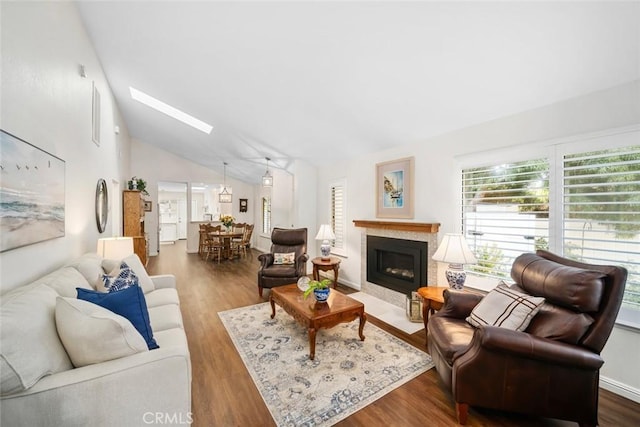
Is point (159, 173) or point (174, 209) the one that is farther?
point (174, 209)

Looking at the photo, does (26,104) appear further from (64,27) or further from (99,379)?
(99,379)

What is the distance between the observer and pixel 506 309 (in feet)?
6.28

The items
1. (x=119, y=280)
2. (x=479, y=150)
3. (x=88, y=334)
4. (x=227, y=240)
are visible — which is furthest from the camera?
(x=227, y=240)

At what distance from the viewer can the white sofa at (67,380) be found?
100 centimetres

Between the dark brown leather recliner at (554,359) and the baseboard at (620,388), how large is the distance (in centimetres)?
72

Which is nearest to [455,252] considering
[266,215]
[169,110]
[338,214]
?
[338,214]

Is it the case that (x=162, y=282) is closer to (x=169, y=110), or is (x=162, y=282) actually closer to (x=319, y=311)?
(x=319, y=311)

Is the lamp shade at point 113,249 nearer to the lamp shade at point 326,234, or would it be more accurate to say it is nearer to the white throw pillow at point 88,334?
the white throw pillow at point 88,334

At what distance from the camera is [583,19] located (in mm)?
1663

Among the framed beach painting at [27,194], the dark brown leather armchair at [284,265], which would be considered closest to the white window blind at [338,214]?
the dark brown leather armchair at [284,265]

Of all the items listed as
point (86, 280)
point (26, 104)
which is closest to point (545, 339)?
point (86, 280)

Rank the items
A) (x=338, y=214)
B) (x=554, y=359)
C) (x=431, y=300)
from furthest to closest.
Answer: (x=338, y=214), (x=431, y=300), (x=554, y=359)

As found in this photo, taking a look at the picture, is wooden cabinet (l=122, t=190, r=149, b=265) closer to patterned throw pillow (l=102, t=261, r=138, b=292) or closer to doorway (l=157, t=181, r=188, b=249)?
patterned throw pillow (l=102, t=261, r=138, b=292)

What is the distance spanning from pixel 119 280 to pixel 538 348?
3.04m
